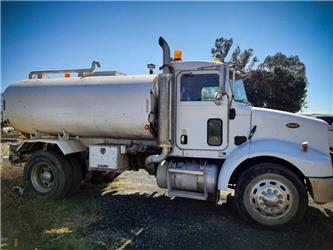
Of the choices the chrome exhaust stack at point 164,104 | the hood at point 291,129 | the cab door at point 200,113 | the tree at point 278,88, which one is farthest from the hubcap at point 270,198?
the tree at point 278,88

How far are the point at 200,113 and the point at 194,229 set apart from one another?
2.08 metres

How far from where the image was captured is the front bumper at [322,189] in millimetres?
4023

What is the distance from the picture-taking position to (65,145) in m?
5.61

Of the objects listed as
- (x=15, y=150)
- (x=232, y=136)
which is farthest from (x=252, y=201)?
(x=15, y=150)

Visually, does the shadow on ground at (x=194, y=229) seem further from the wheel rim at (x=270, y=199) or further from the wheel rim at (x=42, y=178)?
the wheel rim at (x=42, y=178)

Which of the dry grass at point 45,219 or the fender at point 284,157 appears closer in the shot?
the dry grass at point 45,219

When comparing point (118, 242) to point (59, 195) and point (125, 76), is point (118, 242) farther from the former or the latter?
point (125, 76)

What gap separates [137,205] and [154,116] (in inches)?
76.5

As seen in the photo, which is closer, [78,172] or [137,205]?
[137,205]

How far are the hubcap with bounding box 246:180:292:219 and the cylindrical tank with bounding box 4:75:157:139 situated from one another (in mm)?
2266

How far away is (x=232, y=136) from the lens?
15.3 feet

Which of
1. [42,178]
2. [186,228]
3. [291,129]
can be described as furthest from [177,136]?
[42,178]

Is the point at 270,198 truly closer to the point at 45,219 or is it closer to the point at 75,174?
the point at 45,219

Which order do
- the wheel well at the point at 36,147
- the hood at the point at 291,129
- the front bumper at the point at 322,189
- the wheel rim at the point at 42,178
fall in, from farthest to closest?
the wheel well at the point at 36,147
the wheel rim at the point at 42,178
the hood at the point at 291,129
the front bumper at the point at 322,189
